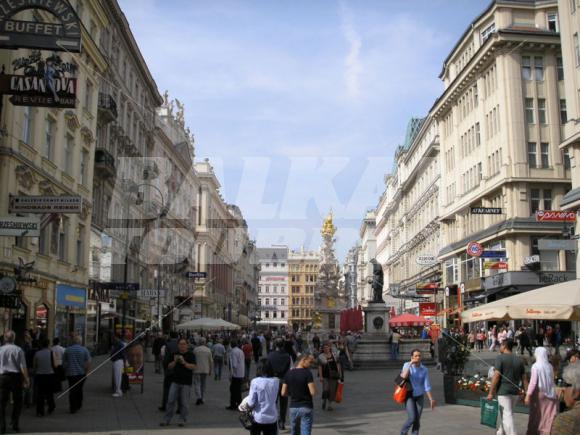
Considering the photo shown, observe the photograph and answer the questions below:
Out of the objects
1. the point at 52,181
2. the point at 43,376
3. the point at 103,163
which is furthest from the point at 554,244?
the point at 103,163

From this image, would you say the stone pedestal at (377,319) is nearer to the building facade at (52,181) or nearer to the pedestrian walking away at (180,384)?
the building facade at (52,181)

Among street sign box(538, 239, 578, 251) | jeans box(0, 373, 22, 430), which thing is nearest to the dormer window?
street sign box(538, 239, 578, 251)

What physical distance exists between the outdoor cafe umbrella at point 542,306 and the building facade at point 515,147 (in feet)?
85.2

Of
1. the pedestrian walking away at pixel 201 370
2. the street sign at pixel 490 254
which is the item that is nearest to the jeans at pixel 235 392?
the pedestrian walking away at pixel 201 370

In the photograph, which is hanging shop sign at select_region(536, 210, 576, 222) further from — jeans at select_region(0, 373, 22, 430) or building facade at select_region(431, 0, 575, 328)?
jeans at select_region(0, 373, 22, 430)

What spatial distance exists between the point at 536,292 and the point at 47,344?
10702 millimetres

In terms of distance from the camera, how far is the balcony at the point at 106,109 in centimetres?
3831

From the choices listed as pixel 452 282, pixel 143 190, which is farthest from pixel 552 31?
pixel 143 190

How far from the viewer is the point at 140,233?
49844mm

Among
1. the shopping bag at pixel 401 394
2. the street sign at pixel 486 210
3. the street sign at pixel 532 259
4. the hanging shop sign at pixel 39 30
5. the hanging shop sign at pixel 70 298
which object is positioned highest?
the hanging shop sign at pixel 39 30

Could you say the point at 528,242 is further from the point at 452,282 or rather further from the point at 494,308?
the point at 494,308

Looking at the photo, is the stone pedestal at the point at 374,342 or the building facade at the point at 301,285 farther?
the building facade at the point at 301,285

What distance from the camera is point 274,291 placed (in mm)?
175500

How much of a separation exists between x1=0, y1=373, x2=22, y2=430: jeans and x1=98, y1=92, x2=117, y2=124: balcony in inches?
1096
